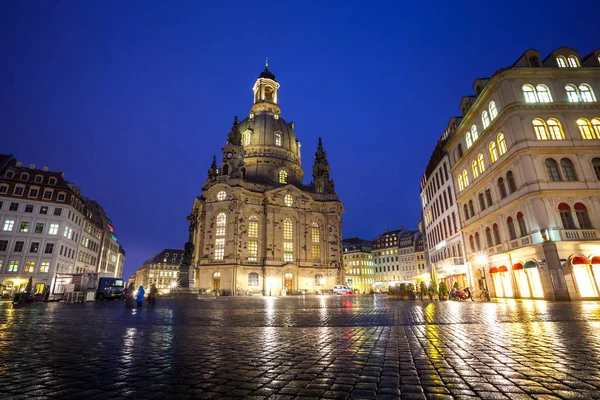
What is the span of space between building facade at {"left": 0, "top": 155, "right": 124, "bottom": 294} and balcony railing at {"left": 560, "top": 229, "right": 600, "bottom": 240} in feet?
178

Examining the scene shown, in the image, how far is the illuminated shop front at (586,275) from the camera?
20.0 m

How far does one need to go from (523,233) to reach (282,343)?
23755 millimetres

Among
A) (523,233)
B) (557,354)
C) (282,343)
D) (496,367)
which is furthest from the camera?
(523,233)

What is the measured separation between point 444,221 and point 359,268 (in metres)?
76.1

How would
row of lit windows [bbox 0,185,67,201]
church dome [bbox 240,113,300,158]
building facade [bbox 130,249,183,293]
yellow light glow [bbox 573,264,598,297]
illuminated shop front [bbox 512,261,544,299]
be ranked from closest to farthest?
yellow light glow [bbox 573,264,598,297], illuminated shop front [bbox 512,261,544,299], row of lit windows [bbox 0,185,67,201], church dome [bbox 240,113,300,158], building facade [bbox 130,249,183,293]

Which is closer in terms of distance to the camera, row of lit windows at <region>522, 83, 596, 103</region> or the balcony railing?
the balcony railing

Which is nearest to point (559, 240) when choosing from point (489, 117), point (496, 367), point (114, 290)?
point (489, 117)

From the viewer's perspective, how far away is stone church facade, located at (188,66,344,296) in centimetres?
5506

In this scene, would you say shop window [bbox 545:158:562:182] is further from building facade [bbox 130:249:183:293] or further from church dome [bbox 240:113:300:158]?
building facade [bbox 130:249:183:293]

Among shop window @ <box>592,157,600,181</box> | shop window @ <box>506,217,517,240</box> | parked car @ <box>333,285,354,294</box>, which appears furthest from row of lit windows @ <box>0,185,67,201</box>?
shop window @ <box>592,157,600,181</box>

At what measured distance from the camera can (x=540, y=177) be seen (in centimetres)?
2189

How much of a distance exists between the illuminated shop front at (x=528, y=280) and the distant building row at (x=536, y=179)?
7 cm

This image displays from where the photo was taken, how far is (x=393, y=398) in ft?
9.05

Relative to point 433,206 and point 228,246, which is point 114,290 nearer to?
point 228,246
